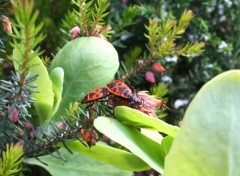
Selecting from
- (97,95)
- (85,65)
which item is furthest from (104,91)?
(85,65)

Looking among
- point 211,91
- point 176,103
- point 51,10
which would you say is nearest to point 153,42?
point 211,91

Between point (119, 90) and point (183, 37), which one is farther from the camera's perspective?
point (183, 37)

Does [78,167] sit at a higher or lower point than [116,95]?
lower

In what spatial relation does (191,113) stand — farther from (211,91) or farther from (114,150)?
(114,150)

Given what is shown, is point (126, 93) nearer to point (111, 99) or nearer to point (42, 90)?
point (111, 99)

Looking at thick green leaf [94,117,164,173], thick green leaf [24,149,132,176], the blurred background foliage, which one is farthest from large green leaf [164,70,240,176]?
the blurred background foliage

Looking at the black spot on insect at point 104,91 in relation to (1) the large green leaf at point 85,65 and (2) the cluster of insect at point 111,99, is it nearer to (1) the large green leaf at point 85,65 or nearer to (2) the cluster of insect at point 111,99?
(2) the cluster of insect at point 111,99

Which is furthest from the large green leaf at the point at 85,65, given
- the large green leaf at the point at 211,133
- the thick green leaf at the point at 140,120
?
the large green leaf at the point at 211,133
